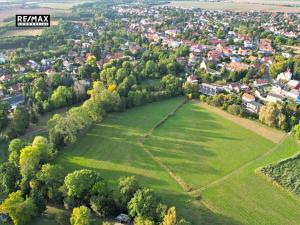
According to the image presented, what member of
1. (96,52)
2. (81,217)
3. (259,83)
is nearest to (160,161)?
(81,217)

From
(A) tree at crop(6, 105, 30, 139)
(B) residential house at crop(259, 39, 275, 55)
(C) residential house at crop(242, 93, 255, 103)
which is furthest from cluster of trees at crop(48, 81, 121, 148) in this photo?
(B) residential house at crop(259, 39, 275, 55)

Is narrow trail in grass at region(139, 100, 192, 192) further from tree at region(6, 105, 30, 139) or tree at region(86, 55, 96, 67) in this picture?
tree at region(86, 55, 96, 67)

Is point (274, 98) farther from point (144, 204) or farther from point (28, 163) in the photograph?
point (28, 163)

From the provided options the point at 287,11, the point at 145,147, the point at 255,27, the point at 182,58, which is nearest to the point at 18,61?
the point at 182,58

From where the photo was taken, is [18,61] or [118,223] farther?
[18,61]

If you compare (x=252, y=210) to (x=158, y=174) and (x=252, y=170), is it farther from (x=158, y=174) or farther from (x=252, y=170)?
(x=158, y=174)

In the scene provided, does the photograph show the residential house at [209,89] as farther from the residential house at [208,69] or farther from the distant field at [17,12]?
the distant field at [17,12]
